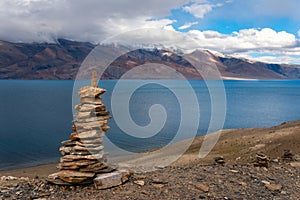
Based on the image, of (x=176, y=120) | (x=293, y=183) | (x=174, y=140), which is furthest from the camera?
(x=176, y=120)

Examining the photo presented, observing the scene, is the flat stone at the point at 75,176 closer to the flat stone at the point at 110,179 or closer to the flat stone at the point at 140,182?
the flat stone at the point at 110,179

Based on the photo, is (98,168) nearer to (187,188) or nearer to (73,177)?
(73,177)

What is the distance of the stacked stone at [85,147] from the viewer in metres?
15.1

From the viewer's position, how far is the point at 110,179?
15.0 meters

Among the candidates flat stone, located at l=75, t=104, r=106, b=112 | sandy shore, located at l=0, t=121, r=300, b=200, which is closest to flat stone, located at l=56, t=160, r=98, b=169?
sandy shore, located at l=0, t=121, r=300, b=200

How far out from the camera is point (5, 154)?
5025cm

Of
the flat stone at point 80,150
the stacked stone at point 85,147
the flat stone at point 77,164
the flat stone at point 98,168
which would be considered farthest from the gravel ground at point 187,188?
the flat stone at point 80,150

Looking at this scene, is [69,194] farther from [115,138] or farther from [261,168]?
[115,138]

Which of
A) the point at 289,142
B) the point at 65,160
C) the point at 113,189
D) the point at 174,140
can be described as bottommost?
the point at 174,140

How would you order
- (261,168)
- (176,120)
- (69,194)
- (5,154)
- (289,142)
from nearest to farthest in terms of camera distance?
(69,194) → (261,168) → (289,142) → (5,154) → (176,120)

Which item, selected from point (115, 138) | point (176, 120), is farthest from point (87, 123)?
point (176, 120)

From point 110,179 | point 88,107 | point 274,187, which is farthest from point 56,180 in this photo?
point 274,187

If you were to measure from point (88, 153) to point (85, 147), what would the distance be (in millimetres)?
354

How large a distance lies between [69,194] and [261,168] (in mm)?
12326
